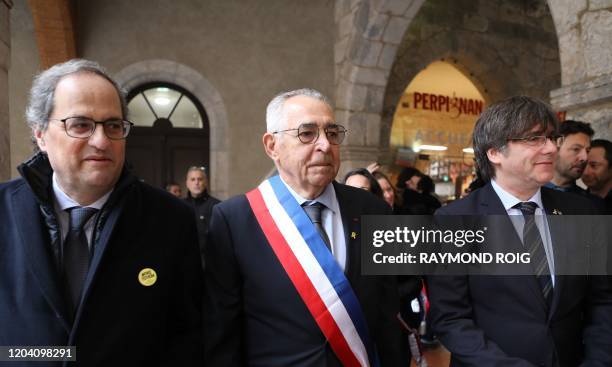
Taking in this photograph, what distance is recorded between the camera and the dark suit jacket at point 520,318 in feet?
4.47

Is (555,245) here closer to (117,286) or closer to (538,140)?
(538,140)

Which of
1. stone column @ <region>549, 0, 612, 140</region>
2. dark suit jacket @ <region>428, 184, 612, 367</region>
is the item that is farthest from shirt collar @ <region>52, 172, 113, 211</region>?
stone column @ <region>549, 0, 612, 140</region>

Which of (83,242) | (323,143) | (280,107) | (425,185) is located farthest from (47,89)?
(425,185)

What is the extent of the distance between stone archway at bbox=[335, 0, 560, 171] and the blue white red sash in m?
4.53

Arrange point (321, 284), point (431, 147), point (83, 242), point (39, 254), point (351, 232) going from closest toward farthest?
1. point (39, 254)
2. point (83, 242)
3. point (321, 284)
4. point (351, 232)
5. point (431, 147)

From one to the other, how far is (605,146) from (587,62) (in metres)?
0.48

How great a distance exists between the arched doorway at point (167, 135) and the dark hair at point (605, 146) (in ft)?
16.6

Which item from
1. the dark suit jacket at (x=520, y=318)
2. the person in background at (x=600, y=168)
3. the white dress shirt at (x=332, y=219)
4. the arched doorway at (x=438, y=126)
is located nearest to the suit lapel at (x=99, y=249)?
the white dress shirt at (x=332, y=219)

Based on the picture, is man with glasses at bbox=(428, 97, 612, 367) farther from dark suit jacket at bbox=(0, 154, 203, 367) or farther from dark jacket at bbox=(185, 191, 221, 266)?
dark jacket at bbox=(185, 191, 221, 266)

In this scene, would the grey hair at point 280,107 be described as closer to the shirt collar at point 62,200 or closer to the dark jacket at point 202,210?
the shirt collar at point 62,200

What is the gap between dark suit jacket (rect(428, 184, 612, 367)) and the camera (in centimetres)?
136

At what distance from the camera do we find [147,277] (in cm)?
125

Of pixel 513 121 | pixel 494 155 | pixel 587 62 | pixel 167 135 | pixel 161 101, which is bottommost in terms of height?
pixel 494 155

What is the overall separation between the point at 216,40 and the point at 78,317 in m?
5.55
